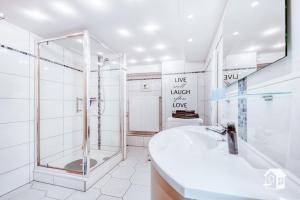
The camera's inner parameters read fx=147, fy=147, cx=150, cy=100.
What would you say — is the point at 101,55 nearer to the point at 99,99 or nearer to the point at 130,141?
the point at 99,99

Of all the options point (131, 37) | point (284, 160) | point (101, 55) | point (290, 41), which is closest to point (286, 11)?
point (290, 41)

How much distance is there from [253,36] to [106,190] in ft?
6.54

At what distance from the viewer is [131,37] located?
83.1 inches

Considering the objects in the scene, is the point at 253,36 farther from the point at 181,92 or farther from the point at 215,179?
the point at 181,92

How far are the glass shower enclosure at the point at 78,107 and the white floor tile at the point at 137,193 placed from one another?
49 centimetres

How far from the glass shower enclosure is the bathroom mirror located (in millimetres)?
1592

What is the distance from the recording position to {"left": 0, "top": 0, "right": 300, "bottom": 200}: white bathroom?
1.72 feet

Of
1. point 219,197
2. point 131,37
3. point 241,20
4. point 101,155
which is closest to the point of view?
point 219,197

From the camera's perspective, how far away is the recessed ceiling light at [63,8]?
139cm

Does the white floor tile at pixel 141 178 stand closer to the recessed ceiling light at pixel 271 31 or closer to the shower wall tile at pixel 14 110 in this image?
the shower wall tile at pixel 14 110

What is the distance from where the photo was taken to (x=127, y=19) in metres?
1.66

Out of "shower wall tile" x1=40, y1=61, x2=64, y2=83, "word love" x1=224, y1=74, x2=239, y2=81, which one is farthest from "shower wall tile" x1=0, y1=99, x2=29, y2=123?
"word love" x1=224, y1=74, x2=239, y2=81

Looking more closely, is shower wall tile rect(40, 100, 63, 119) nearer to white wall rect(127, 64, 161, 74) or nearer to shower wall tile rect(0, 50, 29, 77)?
shower wall tile rect(0, 50, 29, 77)

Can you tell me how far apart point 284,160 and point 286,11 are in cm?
55
